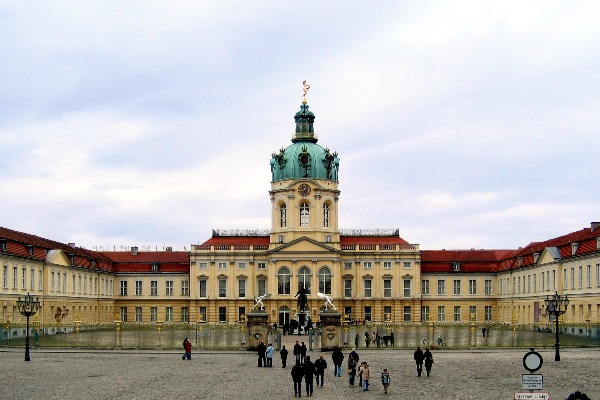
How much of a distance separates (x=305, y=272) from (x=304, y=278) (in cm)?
72

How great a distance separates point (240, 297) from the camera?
379 feet

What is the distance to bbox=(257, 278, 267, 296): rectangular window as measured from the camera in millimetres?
115000

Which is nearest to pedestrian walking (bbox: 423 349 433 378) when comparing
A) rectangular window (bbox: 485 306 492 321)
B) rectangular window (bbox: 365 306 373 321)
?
rectangular window (bbox: 365 306 373 321)

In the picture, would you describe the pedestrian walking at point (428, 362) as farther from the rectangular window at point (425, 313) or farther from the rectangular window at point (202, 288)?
the rectangular window at point (202, 288)

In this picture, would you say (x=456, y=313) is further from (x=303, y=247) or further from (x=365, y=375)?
(x=365, y=375)

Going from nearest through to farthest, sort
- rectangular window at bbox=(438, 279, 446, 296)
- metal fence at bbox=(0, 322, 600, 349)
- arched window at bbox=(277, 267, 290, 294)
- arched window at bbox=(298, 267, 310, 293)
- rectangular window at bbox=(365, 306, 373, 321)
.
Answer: metal fence at bbox=(0, 322, 600, 349), arched window at bbox=(298, 267, 310, 293), arched window at bbox=(277, 267, 290, 294), rectangular window at bbox=(365, 306, 373, 321), rectangular window at bbox=(438, 279, 446, 296)

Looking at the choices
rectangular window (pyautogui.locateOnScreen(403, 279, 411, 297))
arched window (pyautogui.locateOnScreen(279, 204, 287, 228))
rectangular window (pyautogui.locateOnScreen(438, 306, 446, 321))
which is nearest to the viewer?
rectangular window (pyautogui.locateOnScreen(403, 279, 411, 297))

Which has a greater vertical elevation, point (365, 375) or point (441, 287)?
point (441, 287)

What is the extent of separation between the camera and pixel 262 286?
115438mm

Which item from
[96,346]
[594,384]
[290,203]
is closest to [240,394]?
[594,384]

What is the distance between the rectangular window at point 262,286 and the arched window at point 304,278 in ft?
14.6

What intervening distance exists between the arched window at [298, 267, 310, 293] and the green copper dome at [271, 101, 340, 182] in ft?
36.0

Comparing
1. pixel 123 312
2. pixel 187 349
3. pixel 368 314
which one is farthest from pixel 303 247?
pixel 187 349

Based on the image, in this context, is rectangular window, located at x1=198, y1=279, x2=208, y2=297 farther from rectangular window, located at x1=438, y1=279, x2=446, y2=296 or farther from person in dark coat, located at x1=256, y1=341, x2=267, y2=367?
person in dark coat, located at x1=256, y1=341, x2=267, y2=367
